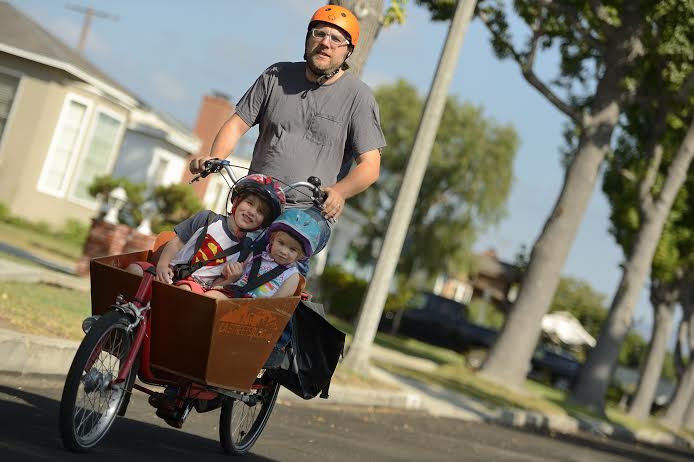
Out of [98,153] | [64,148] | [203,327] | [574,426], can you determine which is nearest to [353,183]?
[203,327]

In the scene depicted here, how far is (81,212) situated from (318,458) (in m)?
22.0

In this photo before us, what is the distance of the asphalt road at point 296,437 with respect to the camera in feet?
21.9

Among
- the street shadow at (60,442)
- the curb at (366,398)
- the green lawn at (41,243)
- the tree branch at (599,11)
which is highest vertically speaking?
the tree branch at (599,11)

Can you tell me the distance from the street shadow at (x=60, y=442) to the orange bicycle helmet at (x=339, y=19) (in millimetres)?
2470

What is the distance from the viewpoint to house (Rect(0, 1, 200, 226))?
2711 centimetres

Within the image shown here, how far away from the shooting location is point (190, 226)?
6.56 metres

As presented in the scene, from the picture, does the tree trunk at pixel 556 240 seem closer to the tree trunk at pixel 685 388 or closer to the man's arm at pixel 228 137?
the tree trunk at pixel 685 388

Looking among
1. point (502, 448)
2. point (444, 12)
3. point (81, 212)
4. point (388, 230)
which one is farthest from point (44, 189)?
point (502, 448)

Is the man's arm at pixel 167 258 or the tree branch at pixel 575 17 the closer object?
the man's arm at pixel 167 258

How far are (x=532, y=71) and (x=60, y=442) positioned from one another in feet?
68.3

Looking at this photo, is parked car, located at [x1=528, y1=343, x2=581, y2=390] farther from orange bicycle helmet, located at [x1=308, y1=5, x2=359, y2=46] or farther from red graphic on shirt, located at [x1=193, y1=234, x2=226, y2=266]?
red graphic on shirt, located at [x1=193, y1=234, x2=226, y2=266]

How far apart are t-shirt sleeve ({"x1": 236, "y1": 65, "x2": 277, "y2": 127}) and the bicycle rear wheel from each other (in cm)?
155

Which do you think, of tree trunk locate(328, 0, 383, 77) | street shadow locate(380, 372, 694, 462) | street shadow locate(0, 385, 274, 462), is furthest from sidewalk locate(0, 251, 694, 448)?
tree trunk locate(328, 0, 383, 77)

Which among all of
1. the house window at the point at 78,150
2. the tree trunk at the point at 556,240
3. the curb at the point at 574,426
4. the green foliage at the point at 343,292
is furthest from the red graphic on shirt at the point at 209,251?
the green foliage at the point at 343,292
